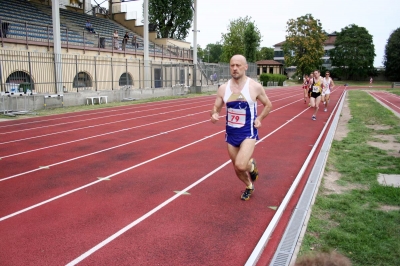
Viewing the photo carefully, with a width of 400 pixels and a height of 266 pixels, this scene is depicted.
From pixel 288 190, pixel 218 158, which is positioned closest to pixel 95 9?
pixel 218 158

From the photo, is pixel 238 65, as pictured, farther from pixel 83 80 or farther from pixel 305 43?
pixel 305 43

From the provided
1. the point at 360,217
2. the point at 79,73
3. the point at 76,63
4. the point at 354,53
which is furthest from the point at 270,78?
the point at 360,217

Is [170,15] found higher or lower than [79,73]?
higher

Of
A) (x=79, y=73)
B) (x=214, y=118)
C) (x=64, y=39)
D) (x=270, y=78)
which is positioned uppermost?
(x=64, y=39)

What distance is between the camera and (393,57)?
6981 cm

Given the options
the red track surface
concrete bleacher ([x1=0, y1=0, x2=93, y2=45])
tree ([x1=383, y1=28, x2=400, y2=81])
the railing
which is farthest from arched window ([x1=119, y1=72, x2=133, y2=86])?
tree ([x1=383, y1=28, x2=400, y2=81])

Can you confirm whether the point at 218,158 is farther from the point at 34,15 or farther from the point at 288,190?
the point at 34,15

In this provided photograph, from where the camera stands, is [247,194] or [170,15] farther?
[170,15]

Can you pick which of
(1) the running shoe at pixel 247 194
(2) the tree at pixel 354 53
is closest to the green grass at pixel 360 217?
(1) the running shoe at pixel 247 194

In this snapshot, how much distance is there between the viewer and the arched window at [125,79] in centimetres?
2564

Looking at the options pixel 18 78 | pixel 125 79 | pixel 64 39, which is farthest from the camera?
pixel 125 79

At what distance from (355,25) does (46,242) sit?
279 ft

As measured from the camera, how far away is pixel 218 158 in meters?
7.73

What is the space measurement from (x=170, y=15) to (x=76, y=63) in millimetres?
36309
